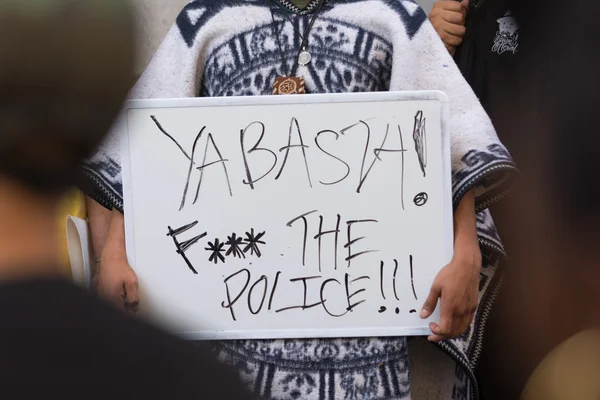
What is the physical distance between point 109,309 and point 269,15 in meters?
1.26

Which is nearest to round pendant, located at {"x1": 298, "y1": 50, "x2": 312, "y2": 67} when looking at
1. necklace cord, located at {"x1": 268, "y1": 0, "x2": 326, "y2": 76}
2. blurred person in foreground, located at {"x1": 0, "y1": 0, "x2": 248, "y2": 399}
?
necklace cord, located at {"x1": 268, "y1": 0, "x2": 326, "y2": 76}

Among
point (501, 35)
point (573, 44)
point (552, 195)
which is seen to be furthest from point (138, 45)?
point (501, 35)

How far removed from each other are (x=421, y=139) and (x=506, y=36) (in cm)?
62

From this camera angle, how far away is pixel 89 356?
596mm

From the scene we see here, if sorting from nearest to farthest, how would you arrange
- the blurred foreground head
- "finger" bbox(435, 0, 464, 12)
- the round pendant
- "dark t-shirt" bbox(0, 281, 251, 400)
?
"dark t-shirt" bbox(0, 281, 251, 400) → the blurred foreground head → the round pendant → "finger" bbox(435, 0, 464, 12)

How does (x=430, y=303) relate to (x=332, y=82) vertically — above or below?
below

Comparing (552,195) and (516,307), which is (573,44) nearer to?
(552,195)

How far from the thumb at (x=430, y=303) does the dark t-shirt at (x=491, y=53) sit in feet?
2.11

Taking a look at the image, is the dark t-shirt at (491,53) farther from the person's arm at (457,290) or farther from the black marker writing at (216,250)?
the black marker writing at (216,250)

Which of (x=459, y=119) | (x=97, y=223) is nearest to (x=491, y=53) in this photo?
(x=459, y=119)

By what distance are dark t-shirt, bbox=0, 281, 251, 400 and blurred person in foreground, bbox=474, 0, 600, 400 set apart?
57 centimetres

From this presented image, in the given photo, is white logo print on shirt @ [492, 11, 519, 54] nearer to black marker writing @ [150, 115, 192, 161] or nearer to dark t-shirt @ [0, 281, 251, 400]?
black marker writing @ [150, 115, 192, 161]

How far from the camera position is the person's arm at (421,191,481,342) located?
64.8 inches

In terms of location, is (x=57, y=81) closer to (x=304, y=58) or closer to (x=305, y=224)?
(x=305, y=224)
